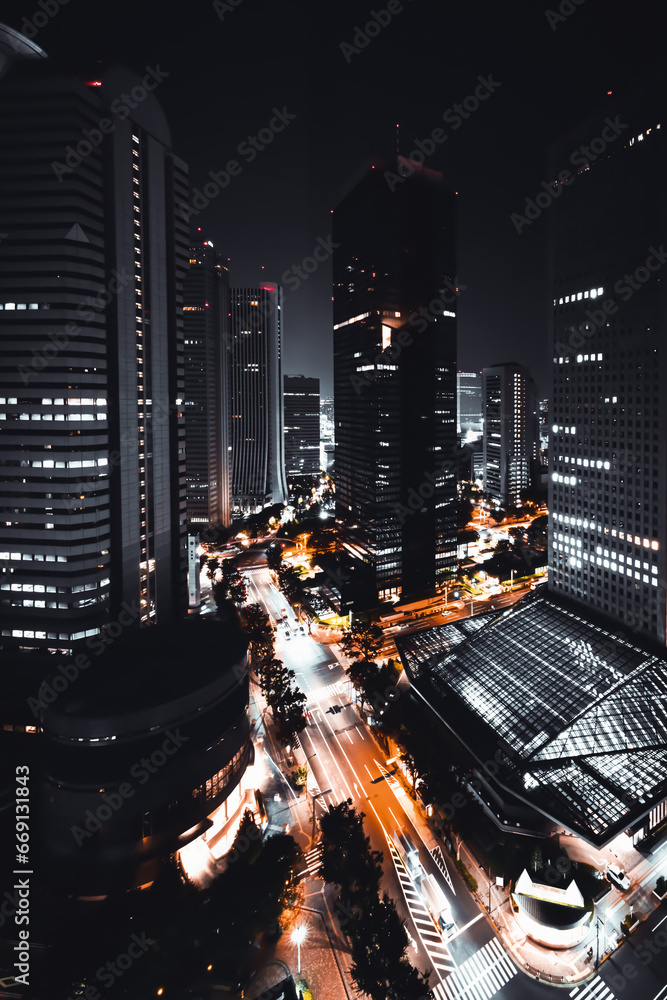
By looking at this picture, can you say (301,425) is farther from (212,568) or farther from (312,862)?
(312,862)

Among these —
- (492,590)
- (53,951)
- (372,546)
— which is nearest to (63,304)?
(53,951)

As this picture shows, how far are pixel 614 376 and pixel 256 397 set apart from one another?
330ft

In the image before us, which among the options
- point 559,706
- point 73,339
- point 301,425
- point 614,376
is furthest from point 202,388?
point 559,706

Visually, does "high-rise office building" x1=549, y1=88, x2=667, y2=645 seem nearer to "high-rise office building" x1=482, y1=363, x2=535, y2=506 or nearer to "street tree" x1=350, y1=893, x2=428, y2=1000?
"street tree" x1=350, y1=893, x2=428, y2=1000

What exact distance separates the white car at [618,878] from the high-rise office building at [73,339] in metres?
45.8

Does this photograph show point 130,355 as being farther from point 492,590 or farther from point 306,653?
point 492,590

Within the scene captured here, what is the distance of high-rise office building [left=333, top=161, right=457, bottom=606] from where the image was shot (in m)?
69.1

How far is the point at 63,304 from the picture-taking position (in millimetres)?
40562

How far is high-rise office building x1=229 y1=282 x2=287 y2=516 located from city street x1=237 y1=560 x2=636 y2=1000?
7986cm

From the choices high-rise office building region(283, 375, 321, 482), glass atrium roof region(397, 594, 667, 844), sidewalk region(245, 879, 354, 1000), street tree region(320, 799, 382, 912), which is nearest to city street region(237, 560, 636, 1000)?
sidewalk region(245, 879, 354, 1000)

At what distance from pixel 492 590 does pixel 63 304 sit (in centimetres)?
7397

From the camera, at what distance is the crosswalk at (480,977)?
24.6 meters

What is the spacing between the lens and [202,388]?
4281 inches

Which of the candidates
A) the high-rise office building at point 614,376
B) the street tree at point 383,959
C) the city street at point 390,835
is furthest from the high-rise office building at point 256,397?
the street tree at point 383,959
